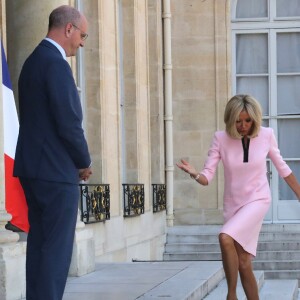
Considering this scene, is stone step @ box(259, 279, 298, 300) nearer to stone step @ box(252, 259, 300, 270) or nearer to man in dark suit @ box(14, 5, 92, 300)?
stone step @ box(252, 259, 300, 270)

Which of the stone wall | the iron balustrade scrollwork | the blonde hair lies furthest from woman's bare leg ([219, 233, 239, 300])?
the stone wall

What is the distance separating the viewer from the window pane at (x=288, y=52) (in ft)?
55.5

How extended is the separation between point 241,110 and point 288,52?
33.5 ft

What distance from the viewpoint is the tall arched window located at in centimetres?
1691

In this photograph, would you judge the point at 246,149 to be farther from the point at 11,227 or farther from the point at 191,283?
the point at 11,227

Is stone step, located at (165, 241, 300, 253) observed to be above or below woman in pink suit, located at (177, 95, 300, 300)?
below

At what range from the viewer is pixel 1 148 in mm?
7309

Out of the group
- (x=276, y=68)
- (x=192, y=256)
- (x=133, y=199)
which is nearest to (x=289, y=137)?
(x=276, y=68)

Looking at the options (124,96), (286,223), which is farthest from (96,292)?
(286,223)

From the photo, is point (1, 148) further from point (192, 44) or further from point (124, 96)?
point (192, 44)

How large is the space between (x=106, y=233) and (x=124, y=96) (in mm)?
2450

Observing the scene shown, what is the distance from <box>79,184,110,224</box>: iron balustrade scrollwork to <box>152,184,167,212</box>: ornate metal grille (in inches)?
128

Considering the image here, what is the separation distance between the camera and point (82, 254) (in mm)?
9422

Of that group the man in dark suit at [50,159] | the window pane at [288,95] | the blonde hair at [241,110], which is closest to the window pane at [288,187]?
the window pane at [288,95]
